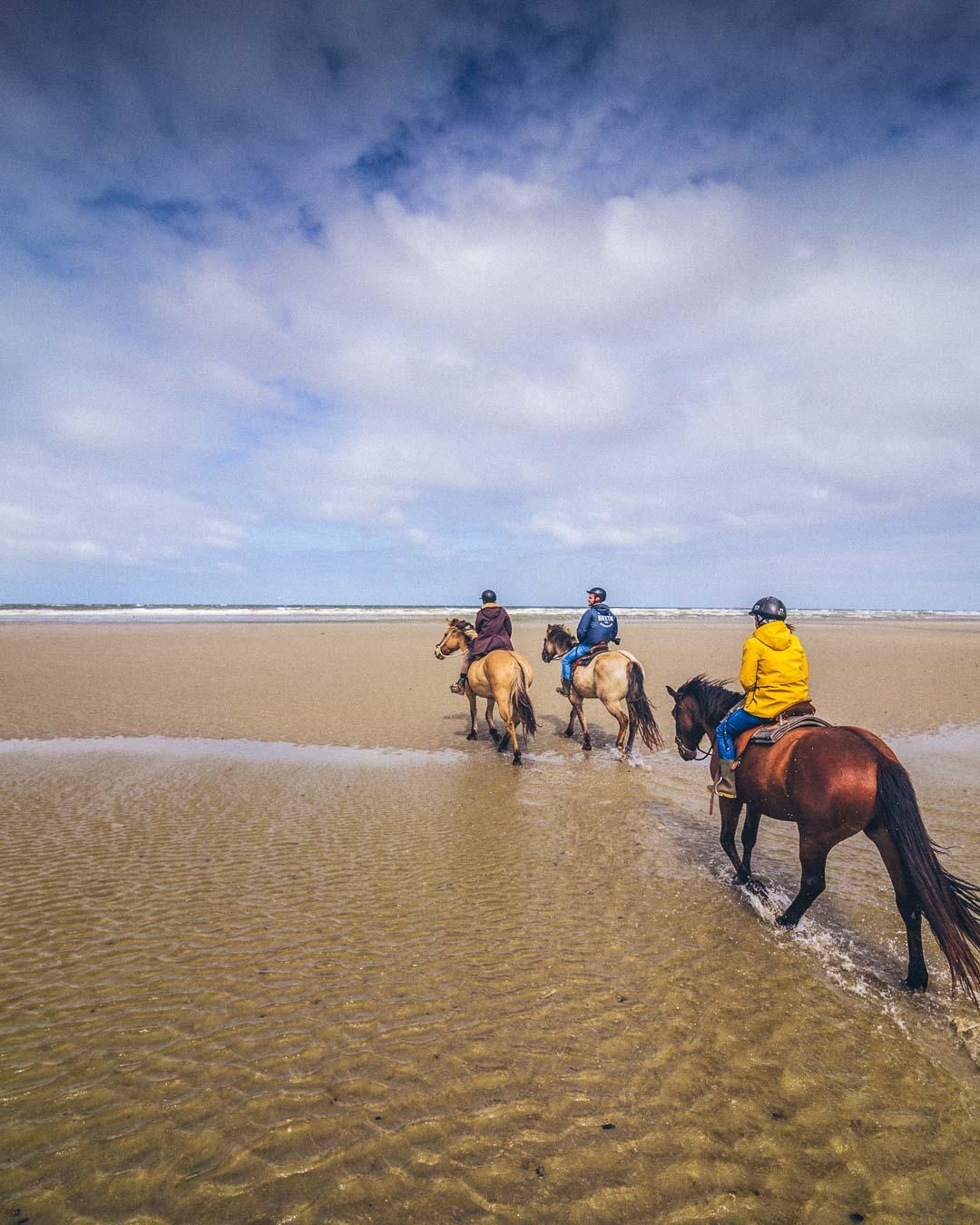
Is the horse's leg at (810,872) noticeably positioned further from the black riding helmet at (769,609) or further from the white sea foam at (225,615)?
the white sea foam at (225,615)

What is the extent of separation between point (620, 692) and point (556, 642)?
8.59 feet

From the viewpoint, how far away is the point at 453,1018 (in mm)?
3850

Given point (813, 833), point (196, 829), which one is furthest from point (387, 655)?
point (813, 833)

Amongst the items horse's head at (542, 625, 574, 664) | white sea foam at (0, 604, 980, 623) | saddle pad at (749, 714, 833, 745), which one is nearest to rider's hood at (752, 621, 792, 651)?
saddle pad at (749, 714, 833, 745)

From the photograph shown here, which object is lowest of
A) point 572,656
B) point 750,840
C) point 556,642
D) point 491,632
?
point 750,840

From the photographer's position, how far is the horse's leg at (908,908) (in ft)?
13.9

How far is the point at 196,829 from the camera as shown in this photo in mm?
7379

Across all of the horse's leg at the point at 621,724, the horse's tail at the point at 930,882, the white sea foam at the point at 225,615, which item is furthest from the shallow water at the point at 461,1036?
the white sea foam at the point at 225,615

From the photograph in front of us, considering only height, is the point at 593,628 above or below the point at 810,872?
above

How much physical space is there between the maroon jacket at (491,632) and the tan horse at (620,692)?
1.77m

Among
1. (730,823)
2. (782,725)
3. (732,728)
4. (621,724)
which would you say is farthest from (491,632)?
(782,725)

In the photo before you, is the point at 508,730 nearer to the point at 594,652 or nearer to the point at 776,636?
the point at 594,652

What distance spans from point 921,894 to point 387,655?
24.9 metres

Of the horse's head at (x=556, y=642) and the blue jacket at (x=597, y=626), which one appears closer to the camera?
Result: the blue jacket at (x=597, y=626)
